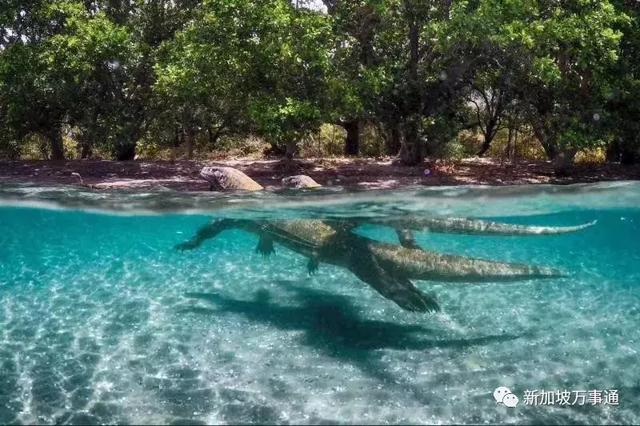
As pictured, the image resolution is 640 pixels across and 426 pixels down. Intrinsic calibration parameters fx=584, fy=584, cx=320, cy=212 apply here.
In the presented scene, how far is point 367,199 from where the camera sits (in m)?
15.8

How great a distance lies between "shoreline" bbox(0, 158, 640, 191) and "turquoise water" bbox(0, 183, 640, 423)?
2302 mm

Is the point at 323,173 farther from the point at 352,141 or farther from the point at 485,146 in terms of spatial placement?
the point at 485,146

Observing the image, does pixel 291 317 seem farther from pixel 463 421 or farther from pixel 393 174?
pixel 393 174

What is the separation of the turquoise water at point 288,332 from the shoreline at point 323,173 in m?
2.30

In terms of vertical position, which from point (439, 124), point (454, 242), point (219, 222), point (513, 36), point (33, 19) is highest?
point (33, 19)

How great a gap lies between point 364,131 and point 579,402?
22.7 metres

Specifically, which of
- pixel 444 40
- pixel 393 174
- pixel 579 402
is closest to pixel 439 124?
pixel 393 174

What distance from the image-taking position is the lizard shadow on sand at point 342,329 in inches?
327

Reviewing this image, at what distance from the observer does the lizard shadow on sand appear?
8312 mm

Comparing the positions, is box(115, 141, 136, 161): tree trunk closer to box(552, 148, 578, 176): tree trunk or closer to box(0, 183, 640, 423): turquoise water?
box(0, 183, 640, 423): turquoise water

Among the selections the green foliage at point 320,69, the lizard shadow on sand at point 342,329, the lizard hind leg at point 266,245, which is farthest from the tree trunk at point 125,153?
the lizard shadow on sand at point 342,329

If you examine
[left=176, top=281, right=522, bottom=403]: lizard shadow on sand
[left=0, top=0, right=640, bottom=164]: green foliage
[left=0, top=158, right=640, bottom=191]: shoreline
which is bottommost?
[left=176, top=281, right=522, bottom=403]: lizard shadow on sand

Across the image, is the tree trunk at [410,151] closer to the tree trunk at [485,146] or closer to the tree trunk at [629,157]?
the tree trunk at [485,146]

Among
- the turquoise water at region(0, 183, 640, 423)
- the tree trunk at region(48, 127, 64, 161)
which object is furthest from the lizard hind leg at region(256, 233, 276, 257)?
the tree trunk at region(48, 127, 64, 161)
